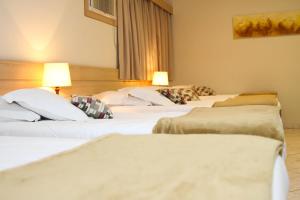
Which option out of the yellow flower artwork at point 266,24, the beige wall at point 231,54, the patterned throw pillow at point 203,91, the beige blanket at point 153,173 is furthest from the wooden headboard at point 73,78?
the yellow flower artwork at point 266,24

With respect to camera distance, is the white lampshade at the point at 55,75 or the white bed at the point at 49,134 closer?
the white bed at the point at 49,134

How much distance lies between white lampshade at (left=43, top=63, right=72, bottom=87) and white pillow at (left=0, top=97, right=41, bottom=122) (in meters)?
0.54

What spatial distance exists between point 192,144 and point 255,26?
4.62m

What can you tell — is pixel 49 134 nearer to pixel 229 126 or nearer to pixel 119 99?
pixel 229 126

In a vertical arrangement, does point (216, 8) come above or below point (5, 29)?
above

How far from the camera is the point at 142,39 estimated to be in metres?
4.39

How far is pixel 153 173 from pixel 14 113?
142cm

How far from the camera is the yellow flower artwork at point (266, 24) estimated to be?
5195 millimetres

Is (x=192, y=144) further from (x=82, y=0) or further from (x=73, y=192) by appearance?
(x=82, y=0)

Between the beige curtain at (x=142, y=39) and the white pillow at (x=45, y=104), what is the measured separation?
1792 mm

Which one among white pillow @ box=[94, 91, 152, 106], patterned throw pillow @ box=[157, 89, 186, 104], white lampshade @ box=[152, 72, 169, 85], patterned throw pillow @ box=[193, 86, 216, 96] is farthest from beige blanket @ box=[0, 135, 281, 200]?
patterned throw pillow @ box=[193, 86, 216, 96]

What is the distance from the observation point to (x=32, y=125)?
185 centimetres

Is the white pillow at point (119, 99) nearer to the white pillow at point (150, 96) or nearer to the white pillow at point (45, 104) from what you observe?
the white pillow at point (150, 96)

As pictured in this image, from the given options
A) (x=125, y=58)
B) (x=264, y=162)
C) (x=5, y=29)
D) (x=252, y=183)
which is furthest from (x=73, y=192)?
(x=125, y=58)
